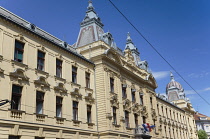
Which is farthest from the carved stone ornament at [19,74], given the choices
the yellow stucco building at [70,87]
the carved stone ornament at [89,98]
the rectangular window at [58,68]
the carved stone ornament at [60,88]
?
the carved stone ornament at [89,98]

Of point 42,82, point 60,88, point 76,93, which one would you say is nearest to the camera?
point 42,82

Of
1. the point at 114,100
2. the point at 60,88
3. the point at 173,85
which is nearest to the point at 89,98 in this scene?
the point at 114,100

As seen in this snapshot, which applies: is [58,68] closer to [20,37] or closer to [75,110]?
[75,110]

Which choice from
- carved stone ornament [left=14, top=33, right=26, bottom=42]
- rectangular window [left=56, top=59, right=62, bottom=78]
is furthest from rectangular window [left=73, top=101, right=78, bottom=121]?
carved stone ornament [left=14, top=33, right=26, bottom=42]

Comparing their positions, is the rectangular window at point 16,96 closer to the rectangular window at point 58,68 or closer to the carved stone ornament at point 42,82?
the carved stone ornament at point 42,82

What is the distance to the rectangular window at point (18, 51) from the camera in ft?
65.4

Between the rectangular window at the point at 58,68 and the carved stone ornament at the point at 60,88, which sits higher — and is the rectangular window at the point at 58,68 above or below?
above

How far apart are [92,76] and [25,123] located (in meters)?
11.6

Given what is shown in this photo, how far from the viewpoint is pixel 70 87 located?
974 inches

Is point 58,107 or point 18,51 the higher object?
point 18,51

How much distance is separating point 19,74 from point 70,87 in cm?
634

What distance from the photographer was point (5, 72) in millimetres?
18359

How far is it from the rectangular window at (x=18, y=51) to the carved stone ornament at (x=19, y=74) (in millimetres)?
1038

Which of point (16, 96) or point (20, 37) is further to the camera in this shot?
point (20, 37)
